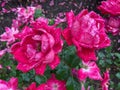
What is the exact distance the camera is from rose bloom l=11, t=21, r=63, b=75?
106 cm

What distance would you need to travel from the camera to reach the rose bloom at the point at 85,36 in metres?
1.08

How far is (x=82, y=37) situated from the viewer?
1081mm

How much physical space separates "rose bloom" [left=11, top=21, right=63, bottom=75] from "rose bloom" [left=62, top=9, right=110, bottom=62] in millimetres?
44

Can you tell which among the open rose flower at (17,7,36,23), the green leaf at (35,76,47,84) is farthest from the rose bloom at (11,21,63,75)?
the open rose flower at (17,7,36,23)

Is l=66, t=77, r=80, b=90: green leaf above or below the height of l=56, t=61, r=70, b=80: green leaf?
below

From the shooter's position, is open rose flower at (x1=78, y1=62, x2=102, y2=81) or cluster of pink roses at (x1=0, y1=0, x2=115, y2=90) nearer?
cluster of pink roses at (x1=0, y1=0, x2=115, y2=90)

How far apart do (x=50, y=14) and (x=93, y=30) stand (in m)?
2.39

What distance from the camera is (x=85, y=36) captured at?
108cm

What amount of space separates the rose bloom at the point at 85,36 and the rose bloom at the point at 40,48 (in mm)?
44

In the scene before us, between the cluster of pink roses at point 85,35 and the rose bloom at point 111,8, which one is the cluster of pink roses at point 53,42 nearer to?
the cluster of pink roses at point 85,35

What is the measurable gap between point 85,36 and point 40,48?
0.47 ft

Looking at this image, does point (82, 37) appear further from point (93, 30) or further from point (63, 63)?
point (63, 63)

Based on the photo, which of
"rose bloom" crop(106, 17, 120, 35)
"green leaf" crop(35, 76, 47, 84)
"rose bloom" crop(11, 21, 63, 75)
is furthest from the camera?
"rose bloom" crop(106, 17, 120, 35)

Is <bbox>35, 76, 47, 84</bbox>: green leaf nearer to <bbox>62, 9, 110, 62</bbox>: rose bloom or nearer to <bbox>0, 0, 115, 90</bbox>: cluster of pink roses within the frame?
<bbox>0, 0, 115, 90</bbox>: cluster of pink roses
